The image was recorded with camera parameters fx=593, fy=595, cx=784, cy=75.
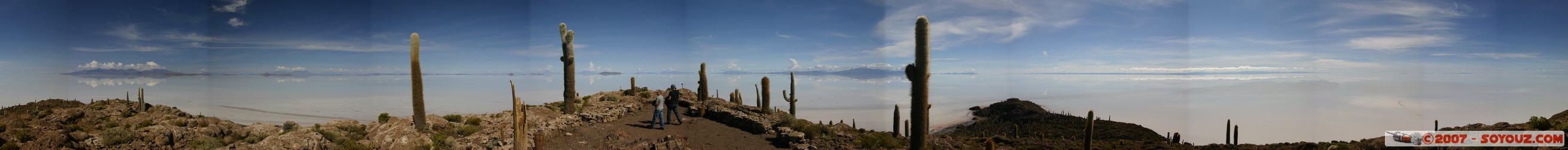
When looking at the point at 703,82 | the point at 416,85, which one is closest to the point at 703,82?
the point at 703,82

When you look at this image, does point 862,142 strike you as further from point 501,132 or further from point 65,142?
Result: point 65,142

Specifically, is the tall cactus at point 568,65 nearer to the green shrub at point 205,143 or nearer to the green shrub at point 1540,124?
the green shrub at point 205,143

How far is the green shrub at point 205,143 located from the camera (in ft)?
29.1

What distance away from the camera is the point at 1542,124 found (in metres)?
10.5

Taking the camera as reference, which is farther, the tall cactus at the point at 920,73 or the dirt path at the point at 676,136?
the dirt path at the point at 676,136

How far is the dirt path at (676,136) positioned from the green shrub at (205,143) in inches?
184

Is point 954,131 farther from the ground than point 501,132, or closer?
closer

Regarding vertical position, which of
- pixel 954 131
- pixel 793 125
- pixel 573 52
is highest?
pixel 573 52

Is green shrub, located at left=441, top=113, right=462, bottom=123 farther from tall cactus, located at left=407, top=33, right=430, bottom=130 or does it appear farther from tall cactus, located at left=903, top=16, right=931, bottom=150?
tall cactus, located at left=903, top=16, right=931, bottom=150

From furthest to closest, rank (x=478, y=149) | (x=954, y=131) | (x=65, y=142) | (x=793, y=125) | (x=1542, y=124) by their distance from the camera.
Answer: (x=954, y=131)
(x=793, y=125)
(x=1542, y=124)
(x=478, y=149)
(x=65, y=142)

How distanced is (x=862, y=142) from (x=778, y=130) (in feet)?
5.07

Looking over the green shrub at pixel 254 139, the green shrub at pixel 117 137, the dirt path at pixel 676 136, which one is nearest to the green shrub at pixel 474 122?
the dirt path at pixel 676 136

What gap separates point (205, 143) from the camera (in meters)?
9.01

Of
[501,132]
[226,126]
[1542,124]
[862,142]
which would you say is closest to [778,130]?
[862,142]
